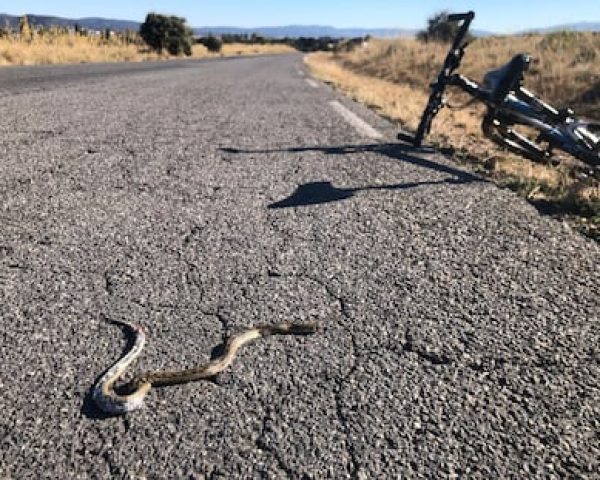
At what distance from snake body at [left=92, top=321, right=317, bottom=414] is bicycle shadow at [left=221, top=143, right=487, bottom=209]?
1.50m

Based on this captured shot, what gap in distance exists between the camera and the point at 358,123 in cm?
707

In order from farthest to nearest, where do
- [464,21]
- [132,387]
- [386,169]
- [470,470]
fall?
[464,21] → [386,169] → [132,387] → [470,470]

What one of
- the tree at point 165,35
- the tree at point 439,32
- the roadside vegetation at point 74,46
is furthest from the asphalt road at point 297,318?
the tree at point 165,35

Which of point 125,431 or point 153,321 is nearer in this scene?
point 125,431

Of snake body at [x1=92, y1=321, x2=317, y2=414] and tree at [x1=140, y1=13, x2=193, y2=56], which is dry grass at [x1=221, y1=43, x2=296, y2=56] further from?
snake body at [x1=92, y1=321, x2=317, y2=414]

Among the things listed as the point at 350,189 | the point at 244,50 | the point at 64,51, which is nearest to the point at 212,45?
the point at 244,50

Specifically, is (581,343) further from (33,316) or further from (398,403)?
(33,316)

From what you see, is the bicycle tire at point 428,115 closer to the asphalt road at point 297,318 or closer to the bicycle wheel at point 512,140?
the bicycle wheel at point 512,140

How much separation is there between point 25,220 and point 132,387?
1.72 metres

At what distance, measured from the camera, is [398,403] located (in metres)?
1.75

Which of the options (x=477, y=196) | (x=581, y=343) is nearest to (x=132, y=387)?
(x=581, y=343)

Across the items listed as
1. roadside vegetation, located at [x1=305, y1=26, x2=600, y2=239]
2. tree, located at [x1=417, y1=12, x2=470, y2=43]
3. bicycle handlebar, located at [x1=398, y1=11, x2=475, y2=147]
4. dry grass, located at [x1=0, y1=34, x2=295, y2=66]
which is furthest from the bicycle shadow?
tree, located at [x1=417, y1=12, x2=470, y2=43]

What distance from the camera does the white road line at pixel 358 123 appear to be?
6.27 metres

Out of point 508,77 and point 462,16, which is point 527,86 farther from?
point 508,77
